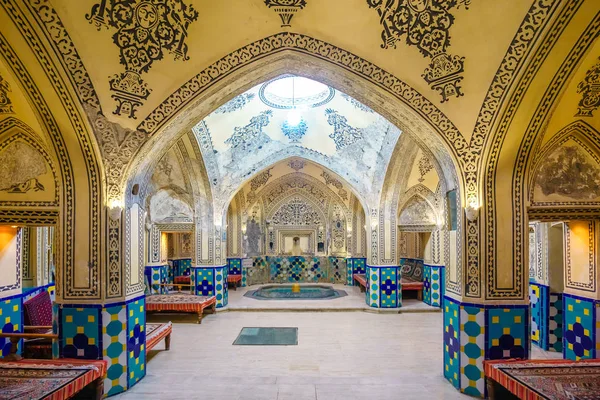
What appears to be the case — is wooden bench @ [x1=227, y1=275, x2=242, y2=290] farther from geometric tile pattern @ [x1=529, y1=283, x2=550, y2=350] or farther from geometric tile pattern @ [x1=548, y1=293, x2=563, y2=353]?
geometric tile pattern @ [x1=548, y1=293, x2=563, y2=353]

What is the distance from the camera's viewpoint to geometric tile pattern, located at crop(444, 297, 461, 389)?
4.51m

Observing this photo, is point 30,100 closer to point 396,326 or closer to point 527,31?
point 527,31

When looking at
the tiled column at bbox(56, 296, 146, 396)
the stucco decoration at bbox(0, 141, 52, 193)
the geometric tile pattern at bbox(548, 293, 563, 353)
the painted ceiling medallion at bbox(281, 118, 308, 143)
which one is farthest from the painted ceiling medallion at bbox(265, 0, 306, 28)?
the geometric tile pattern at bbox(548, 293, 563, 353)

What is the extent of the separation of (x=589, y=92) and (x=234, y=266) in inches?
421

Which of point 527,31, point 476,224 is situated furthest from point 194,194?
point 527,31

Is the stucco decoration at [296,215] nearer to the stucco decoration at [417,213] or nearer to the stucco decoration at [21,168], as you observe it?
the stucco decoration at [417,213]

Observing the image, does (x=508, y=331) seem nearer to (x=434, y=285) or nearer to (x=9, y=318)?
(x=434, y=285)

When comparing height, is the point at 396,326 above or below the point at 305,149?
below

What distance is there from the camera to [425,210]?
9.84 meters

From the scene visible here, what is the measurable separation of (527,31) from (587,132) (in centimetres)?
181

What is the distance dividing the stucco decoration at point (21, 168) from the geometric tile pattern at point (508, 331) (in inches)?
209

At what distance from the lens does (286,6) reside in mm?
3852

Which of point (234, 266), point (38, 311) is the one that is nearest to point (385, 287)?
point (234, 266)

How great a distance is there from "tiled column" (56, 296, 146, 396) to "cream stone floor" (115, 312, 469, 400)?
288mm
